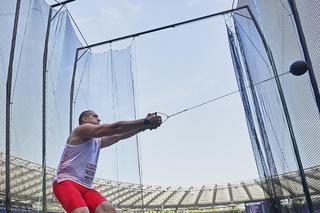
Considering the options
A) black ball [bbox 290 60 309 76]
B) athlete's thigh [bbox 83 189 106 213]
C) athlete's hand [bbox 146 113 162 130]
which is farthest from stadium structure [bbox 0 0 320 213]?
athlete's thigh [bbox 83 189 106 213]

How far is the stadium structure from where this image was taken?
2959 mm

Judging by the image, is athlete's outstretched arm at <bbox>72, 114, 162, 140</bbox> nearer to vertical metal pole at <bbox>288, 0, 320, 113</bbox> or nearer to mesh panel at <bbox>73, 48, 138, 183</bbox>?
vertical metal pole at <bbox>288, 0, 320, 113</bbox>

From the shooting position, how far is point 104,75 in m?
5.88

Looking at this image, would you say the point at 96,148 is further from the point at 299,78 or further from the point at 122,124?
the point at 299,78

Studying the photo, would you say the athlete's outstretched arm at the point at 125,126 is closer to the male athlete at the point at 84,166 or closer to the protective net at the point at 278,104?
the male athlete at the point at 84,166

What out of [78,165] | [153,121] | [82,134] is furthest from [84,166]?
[153,121]

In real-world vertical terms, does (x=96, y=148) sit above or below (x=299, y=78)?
below

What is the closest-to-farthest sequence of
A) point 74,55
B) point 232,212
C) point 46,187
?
1. point 46,187
2. point 74,55
3. point 232,212

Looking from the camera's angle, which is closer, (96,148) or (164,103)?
(96,148)

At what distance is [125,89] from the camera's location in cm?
582

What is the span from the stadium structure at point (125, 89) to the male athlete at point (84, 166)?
1399 millimetres

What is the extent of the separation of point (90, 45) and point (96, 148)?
13.0 feet

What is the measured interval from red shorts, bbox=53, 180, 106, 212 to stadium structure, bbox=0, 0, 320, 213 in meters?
1.44

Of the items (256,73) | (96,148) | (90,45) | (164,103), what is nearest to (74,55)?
(90,45)
